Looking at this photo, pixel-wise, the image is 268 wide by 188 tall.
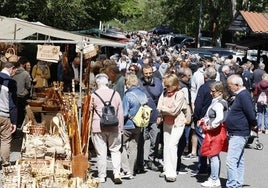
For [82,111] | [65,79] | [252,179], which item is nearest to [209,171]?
[252,179]

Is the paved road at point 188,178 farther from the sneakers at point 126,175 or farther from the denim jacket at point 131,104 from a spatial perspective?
the denim jacket at point 131,104

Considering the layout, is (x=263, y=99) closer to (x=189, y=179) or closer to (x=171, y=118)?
(x=189, y=179)

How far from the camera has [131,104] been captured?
873 centimetres

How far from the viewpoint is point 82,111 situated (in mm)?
9031

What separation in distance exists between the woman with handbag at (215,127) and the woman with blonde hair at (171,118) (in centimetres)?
43

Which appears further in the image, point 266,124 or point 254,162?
point 266,124

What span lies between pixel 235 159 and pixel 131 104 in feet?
6.22

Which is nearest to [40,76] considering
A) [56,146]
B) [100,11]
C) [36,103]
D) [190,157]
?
[36,103]

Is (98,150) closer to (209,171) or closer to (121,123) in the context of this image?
(121,123)

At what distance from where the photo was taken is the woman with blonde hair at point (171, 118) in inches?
337

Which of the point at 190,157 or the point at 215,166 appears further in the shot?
the point at 190,157

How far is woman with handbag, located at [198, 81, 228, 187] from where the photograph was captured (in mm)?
8216

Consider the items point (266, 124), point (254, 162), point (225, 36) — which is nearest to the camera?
point (254, 162)

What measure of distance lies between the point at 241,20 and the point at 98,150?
1665cm
